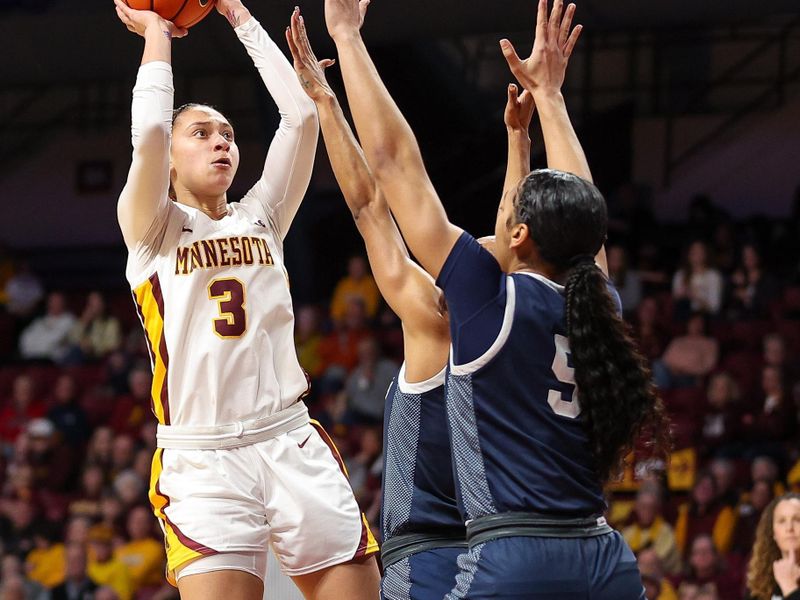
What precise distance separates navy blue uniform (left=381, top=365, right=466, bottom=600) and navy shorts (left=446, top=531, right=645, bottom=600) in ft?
1.57

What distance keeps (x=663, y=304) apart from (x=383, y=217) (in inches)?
285

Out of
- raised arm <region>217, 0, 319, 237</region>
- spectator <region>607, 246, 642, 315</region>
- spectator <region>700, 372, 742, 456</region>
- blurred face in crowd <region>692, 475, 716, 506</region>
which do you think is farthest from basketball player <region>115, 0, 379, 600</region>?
spectator <region>607, 246, 642, 315</region>

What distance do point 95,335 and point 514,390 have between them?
1004 centimetres

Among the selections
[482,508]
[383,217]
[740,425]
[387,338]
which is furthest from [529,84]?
[387,338]

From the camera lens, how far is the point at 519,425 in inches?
102

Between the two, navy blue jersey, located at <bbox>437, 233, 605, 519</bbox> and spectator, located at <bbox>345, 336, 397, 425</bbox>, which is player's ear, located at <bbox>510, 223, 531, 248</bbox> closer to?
navy blue jersey, located at <bbox>437, 233, 605, 519</bbox>

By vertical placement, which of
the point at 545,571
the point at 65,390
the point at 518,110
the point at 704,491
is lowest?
the point at 704,491

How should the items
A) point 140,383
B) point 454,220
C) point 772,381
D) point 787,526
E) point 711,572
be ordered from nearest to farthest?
point 787,526 → point 711,572 → point 772,381 → point 140,383 → point 454,220

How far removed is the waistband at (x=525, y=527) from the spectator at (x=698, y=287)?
7789mm

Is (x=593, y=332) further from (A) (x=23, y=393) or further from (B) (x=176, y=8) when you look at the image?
(A) (x=23, y=393)

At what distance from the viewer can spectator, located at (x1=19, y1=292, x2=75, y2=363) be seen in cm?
1222

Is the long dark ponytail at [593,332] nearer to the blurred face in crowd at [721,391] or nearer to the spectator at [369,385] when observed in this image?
the blurred face in crowd at [721,391]

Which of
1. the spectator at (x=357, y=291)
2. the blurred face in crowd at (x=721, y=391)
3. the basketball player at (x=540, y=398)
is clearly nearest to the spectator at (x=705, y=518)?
the blurred face in crowd at (x=721, y=391)

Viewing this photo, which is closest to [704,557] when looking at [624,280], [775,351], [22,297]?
[775,351]
